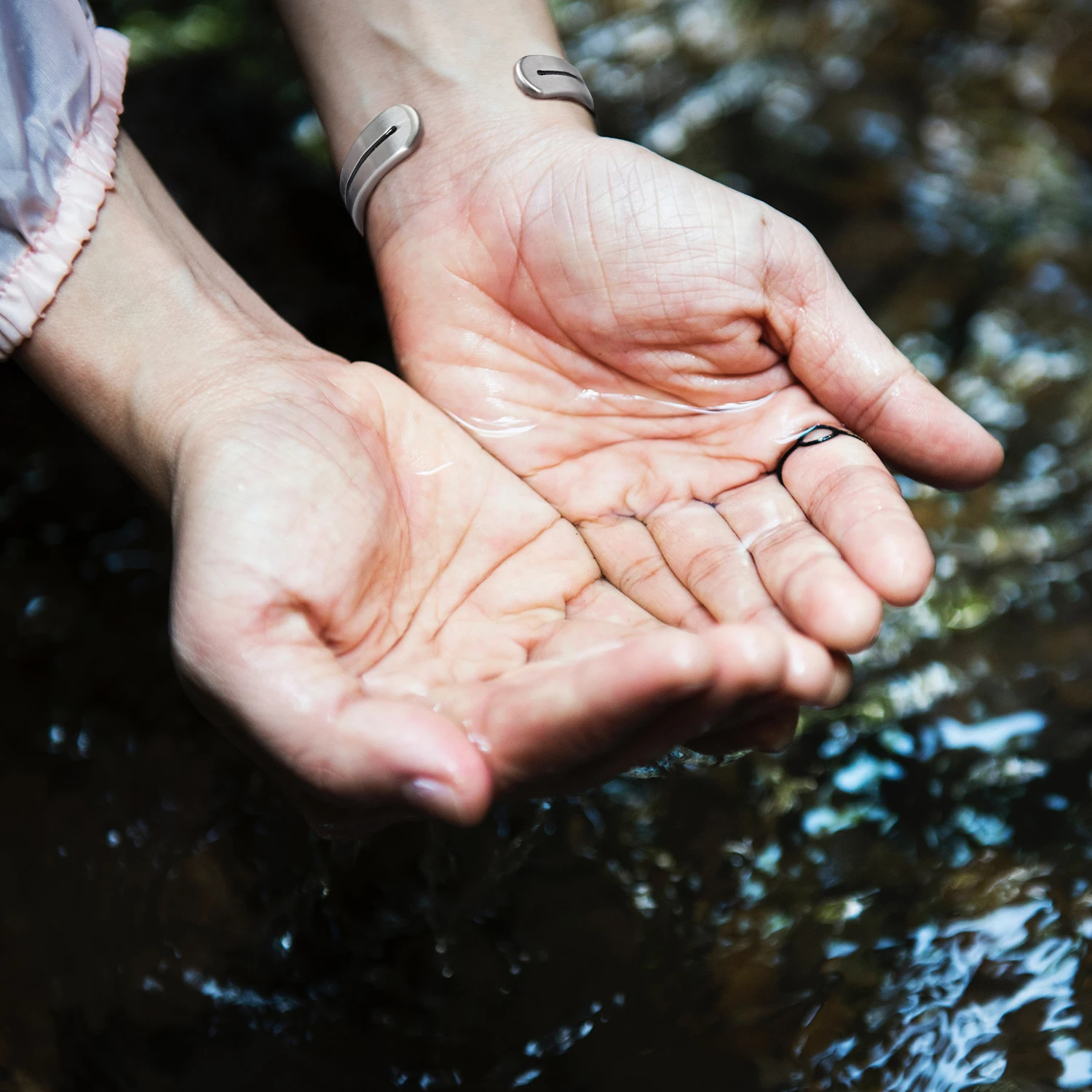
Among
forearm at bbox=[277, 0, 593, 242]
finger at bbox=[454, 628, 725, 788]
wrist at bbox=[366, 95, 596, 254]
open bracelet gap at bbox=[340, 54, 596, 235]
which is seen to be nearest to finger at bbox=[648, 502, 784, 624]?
finger at bbox=[454, 628, 725, 788]

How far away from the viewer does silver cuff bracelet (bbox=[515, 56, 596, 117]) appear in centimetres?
229

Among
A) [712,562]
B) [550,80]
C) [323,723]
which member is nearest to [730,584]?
[712,562]

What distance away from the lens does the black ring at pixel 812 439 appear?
184cm

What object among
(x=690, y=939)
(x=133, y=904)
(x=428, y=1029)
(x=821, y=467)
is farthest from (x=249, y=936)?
(x=821, y=467)

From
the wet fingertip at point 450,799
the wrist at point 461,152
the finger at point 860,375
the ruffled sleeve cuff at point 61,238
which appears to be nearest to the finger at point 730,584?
the finger at point 860,375

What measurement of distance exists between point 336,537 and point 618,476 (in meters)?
0.69

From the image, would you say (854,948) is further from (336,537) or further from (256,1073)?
(336,537)

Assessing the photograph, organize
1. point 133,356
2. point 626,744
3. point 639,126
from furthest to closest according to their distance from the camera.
→ point 639,126
point 133,356
point 626,744

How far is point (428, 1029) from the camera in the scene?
204cm

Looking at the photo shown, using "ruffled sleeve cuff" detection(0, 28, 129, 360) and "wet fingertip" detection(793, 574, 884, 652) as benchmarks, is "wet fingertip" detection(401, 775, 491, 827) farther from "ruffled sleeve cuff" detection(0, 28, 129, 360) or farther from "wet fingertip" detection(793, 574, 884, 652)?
"ruffled sleeve cuff" detection(0, 28, 129, 360)

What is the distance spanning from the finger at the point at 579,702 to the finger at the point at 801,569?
26 centimetres

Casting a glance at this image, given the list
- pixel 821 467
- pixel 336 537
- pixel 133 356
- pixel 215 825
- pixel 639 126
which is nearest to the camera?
pixel 336 537

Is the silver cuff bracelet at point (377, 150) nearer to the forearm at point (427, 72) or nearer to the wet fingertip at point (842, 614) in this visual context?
the forearm at point (427, 72)

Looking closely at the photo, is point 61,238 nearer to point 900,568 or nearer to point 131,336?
point 131,336
